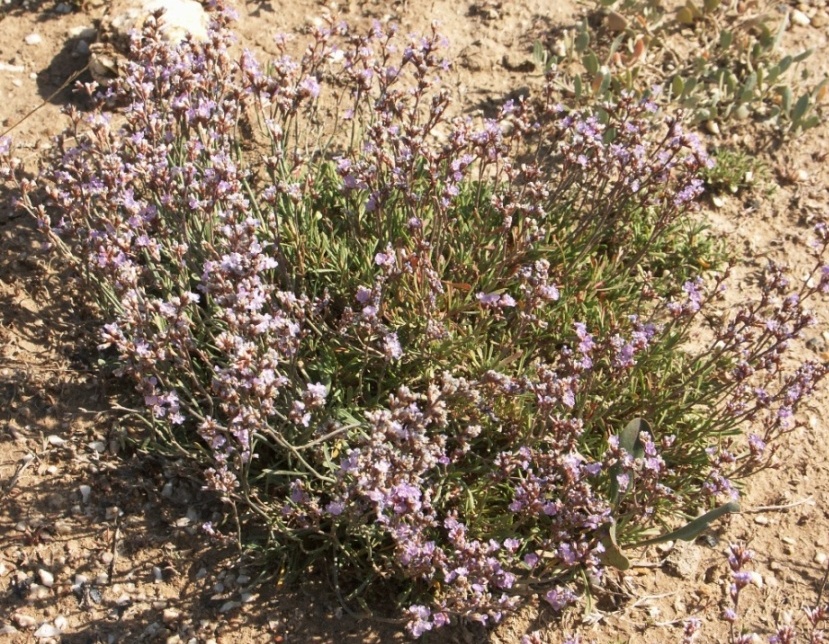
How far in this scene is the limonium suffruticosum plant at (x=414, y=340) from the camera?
3691mm

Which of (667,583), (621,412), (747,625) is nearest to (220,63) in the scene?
(621,412)

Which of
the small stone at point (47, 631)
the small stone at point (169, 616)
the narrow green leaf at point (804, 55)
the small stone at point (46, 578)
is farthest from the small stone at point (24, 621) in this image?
the narrow green leaf at point (804, 55)

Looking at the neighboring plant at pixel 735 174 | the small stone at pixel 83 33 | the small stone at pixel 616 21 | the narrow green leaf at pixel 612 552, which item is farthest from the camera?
the small stone at pixel 616 21

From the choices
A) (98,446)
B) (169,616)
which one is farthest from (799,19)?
(169,616)

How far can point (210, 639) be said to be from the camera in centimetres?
402

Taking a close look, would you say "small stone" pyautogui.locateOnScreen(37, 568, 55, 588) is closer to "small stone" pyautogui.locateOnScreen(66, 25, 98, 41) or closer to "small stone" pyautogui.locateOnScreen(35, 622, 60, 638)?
"small stone" pyautogui.locateOnScreen(35, 622, 60, 638)

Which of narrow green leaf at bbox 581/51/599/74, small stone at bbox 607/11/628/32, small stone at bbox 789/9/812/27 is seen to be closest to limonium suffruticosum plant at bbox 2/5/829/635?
narrow green leaf at bbox 581/51/599/74

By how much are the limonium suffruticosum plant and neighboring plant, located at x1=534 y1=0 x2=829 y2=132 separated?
50.3 inches

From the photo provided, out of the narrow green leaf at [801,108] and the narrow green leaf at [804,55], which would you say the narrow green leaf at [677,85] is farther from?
the narrow green leaf at [804,55]

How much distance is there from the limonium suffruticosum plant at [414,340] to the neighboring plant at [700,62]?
1277 millimetres

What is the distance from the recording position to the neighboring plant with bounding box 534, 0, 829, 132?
651cm

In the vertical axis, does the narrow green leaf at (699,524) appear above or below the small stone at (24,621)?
above

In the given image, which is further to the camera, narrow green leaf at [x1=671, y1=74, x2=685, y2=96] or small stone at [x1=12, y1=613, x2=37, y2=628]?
narrow green leaf at [x1=671, y1=74, x2=685, y2=96]

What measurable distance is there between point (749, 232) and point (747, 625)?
280 centimetres
